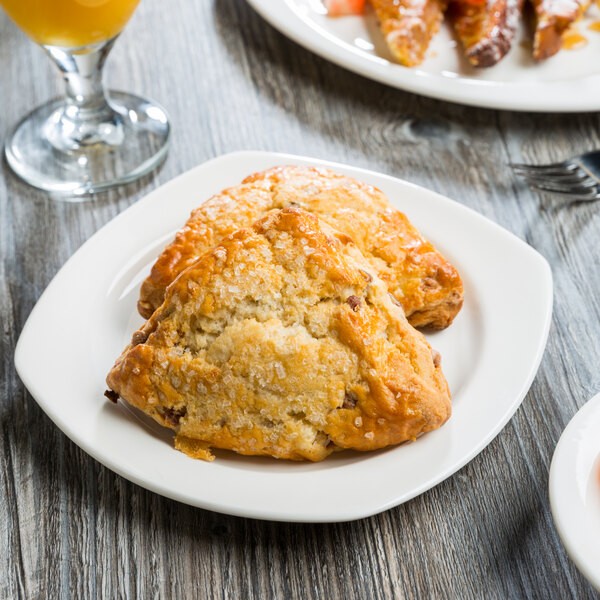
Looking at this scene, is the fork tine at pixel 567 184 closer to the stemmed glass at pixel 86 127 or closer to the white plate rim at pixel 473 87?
the white plate rim at pixel 473 87

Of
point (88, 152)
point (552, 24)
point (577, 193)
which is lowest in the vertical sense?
point (577, 193)

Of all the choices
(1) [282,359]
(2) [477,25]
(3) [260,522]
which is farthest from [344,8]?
(3) [260,522]

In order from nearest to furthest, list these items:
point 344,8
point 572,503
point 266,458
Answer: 1. point 572,503
2. point 266,458
3. point 344,8

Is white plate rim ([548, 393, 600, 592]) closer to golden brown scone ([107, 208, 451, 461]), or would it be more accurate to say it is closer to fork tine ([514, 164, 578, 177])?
golden brown scone ([107, 208, 451, 461])

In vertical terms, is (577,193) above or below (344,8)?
below

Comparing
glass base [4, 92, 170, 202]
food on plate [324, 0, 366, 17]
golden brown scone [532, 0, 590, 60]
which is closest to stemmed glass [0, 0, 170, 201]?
glass base [4, 92, 170, 202]

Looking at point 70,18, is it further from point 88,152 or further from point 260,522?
point 260,522
